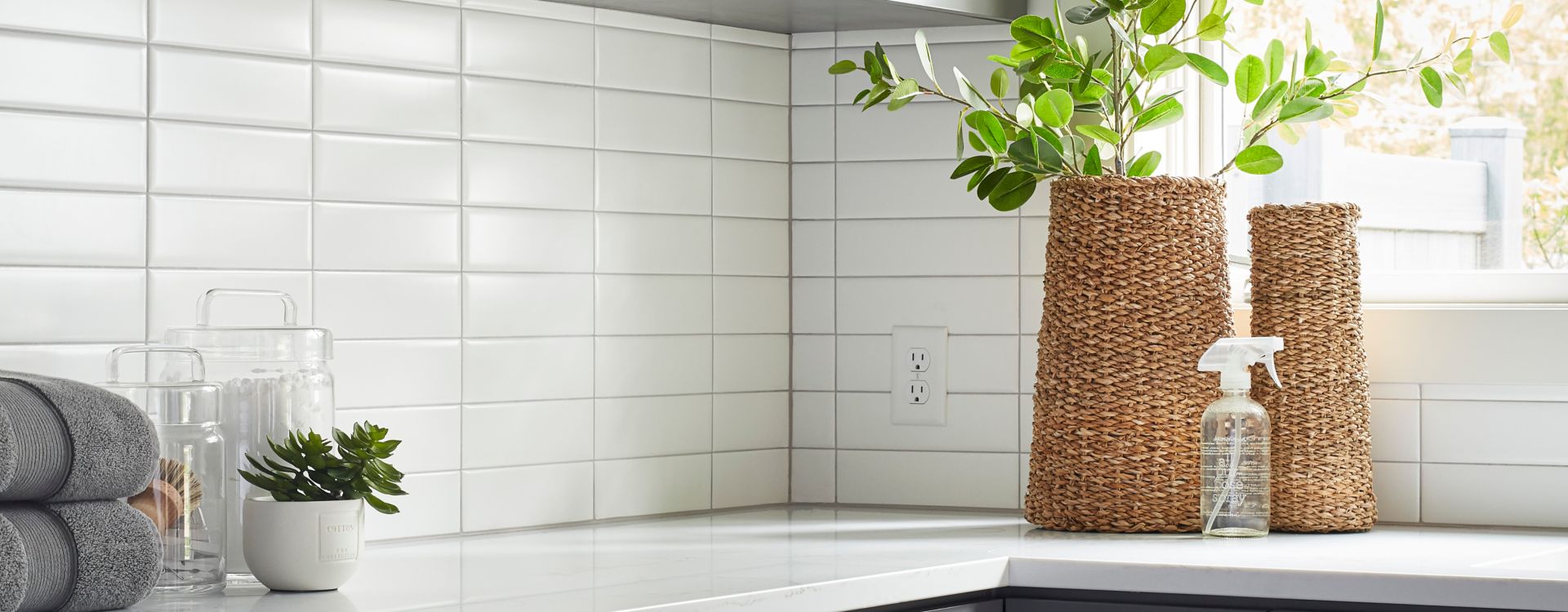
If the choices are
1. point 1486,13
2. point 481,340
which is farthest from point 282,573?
point 1486,13

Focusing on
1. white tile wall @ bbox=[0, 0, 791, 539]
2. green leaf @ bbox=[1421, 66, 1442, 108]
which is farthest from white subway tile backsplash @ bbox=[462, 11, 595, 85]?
green leaf @ bbox=[1421, 66, 1442, 108]

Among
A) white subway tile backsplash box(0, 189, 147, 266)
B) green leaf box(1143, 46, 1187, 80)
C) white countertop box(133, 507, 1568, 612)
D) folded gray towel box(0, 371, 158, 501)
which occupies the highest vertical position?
green leaf box(1143, 46, 1187, 80)

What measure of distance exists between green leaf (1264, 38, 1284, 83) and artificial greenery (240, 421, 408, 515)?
41.0 inches

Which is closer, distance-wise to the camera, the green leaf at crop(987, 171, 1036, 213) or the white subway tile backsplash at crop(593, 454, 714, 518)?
the green leaf at crop(987, 171, 1036, 213)

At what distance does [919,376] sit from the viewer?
1.99 meters

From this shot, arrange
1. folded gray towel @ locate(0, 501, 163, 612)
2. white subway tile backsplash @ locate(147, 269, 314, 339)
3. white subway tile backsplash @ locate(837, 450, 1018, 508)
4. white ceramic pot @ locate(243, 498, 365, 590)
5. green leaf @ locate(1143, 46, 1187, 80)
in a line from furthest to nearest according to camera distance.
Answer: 1. white subway tile backsplash @ locate(837, 450, 1018, 508)
2. green leaf @ locate(1143, 46, 1187, 80)
3. white subway tile backsplash @ locate(147, 269, 314, 339)
4. white ceramic pot @ locate(243, 498, 365, 590)
5. folded gray towel @ locate(0, 501, 163, 612)

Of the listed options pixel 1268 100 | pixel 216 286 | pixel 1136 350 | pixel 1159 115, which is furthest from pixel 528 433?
pixel 1268 100

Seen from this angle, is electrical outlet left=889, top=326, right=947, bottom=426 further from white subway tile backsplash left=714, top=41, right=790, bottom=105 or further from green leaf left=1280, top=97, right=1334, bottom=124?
green leaf left=1280, top=97, right=1334, bottom=124

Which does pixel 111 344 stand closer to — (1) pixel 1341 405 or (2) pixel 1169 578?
(2) pixel 1169 578

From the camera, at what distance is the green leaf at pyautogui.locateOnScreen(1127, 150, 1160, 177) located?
1745mm

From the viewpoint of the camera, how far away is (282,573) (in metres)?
1.28

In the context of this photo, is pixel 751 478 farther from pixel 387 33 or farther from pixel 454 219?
pixel 387 33

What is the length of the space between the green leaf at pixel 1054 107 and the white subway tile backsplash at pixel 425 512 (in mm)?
774

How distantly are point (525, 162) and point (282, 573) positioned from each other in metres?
0.67
